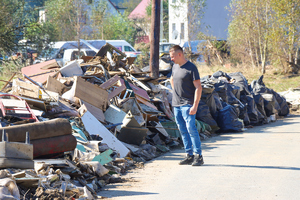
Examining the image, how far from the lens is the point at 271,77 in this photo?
73.3 ft

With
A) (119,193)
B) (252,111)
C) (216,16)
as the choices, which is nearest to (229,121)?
(252,111)

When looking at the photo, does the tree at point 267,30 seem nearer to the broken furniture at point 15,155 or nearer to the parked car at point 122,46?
the parked car at point 122,46

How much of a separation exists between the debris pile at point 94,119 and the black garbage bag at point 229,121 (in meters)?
0.03

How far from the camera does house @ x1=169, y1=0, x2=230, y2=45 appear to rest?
104ft

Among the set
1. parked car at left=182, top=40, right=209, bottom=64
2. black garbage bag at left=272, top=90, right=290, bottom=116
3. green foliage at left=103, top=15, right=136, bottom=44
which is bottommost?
black garbage bag at left=272, top=90, right=290, bottom=116

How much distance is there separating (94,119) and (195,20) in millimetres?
26181

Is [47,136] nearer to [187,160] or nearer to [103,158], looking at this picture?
[103,158]

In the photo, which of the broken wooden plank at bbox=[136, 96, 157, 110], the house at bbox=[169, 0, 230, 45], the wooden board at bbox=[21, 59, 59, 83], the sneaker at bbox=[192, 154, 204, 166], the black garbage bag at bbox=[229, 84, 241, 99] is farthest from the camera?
the house at bbox=[169, 0, 230, 45]

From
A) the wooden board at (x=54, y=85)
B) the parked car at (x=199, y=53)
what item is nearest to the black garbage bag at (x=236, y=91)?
the wooden board at (x=54, y=85)

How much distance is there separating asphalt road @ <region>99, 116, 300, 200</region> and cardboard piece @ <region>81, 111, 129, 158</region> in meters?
0.55

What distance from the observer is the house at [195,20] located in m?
31.6

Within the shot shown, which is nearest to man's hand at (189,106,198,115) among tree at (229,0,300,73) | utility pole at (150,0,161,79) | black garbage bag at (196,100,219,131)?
black garbage bag at (196,100,219,131)

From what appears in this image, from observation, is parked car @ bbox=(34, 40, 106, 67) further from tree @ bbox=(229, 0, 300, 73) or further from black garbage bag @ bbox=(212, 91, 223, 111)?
black garbage bag @ bbox=(212, 91, 223, 111)

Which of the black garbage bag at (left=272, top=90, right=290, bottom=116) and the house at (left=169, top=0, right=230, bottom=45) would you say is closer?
the black garbage bag at (left=272, top=90, right=290, bottom=116)
